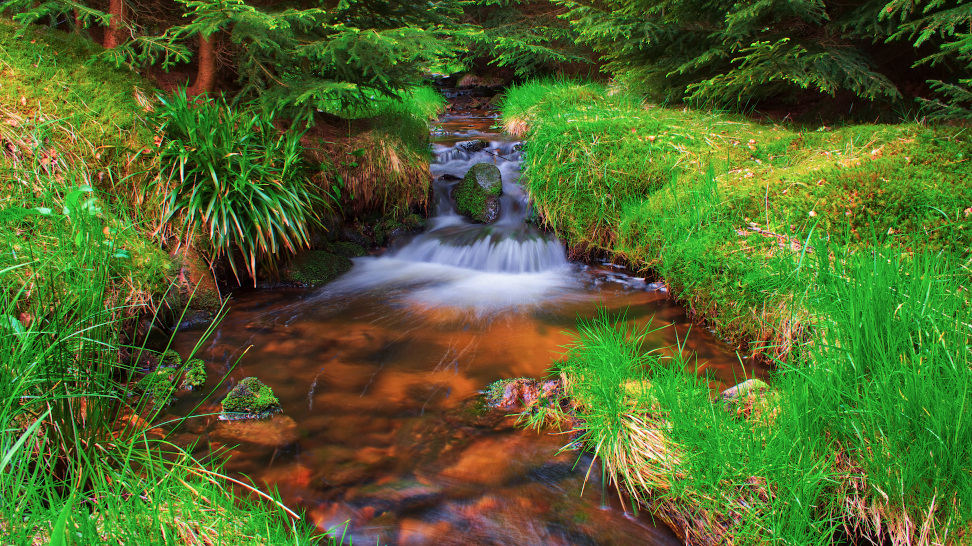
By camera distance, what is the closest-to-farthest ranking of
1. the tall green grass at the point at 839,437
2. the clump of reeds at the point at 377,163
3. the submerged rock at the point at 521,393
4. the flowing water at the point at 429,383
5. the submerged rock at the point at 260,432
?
the tall green grass at the point at 839,437
the flowing water at the point at 429,383
the submerged rock at the point at 260,432
the submerged rock at the point at 521,393
the clump of reeds at the point at 377,163

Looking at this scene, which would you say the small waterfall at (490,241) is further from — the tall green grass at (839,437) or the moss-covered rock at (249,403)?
the tall green grass at (839,437)

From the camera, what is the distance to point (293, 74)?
209 inches

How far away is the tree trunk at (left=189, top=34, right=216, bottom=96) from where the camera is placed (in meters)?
5.18

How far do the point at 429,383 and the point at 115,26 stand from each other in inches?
175

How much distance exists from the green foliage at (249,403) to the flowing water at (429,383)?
0.08m

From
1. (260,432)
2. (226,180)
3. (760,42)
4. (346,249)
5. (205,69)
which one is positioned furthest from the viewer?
(346,249)

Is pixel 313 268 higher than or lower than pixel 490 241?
lower

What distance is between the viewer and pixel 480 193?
22.0 feet

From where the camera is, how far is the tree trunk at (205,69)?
5.18m

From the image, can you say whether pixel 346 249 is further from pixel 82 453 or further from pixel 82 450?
pixel 82 453

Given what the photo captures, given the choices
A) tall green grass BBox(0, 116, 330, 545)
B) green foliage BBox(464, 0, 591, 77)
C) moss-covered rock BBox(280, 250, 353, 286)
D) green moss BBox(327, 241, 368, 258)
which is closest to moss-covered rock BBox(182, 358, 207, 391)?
tall green grass BBox(0, 116, 330, 545)

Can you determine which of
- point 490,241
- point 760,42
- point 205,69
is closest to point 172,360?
point 205,69

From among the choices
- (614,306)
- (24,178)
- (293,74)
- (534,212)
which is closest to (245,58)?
(293,74)

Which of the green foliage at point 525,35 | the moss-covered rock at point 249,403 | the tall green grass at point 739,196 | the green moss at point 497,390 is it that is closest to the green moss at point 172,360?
the moss-covered rock at point 249,403
